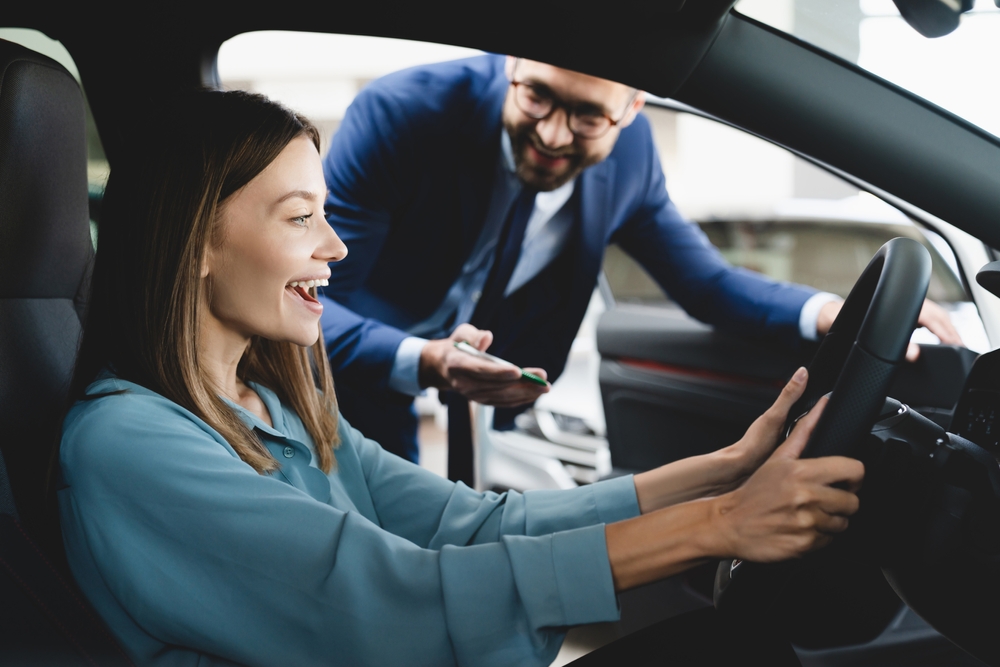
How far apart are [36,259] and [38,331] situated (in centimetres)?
9

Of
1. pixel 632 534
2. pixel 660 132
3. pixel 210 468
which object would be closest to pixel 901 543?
pixel 632 534

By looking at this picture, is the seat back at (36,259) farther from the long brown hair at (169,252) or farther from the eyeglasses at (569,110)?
the eyeglasses at (569,110)

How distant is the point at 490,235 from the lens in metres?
1.89

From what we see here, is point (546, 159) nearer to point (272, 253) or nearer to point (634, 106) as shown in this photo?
point (634, 106)

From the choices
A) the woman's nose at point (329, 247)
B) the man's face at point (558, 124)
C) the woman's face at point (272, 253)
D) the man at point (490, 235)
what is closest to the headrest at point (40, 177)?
the woman's face at point (272, 253)

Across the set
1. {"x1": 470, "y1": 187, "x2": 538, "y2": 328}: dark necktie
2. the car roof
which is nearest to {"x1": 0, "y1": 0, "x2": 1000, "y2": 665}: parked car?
the car roof

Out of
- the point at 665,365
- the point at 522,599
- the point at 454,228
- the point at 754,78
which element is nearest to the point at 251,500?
Answer: the point at 522,599

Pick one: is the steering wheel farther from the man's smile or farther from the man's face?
the man's smile

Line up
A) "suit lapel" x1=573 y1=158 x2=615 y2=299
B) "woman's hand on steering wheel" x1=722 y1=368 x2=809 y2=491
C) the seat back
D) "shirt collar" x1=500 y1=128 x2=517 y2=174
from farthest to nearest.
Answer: "suit lapel" x1=573 y1=158 x2=615 y2=299 < "shirt collar" x1=500 y1=128 x2=517 y2=174 < "woman's hand on steering wheel" x1=722 y1=368 x2=809 y2=491 < the seat back

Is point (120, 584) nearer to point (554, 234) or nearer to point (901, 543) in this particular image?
point (901, 543)

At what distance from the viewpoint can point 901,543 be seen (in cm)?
98

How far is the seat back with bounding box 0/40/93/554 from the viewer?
0.98 m

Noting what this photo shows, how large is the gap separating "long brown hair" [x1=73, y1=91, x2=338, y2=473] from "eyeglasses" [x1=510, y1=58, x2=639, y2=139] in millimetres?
679

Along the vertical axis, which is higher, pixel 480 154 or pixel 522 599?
pixel 480 154
